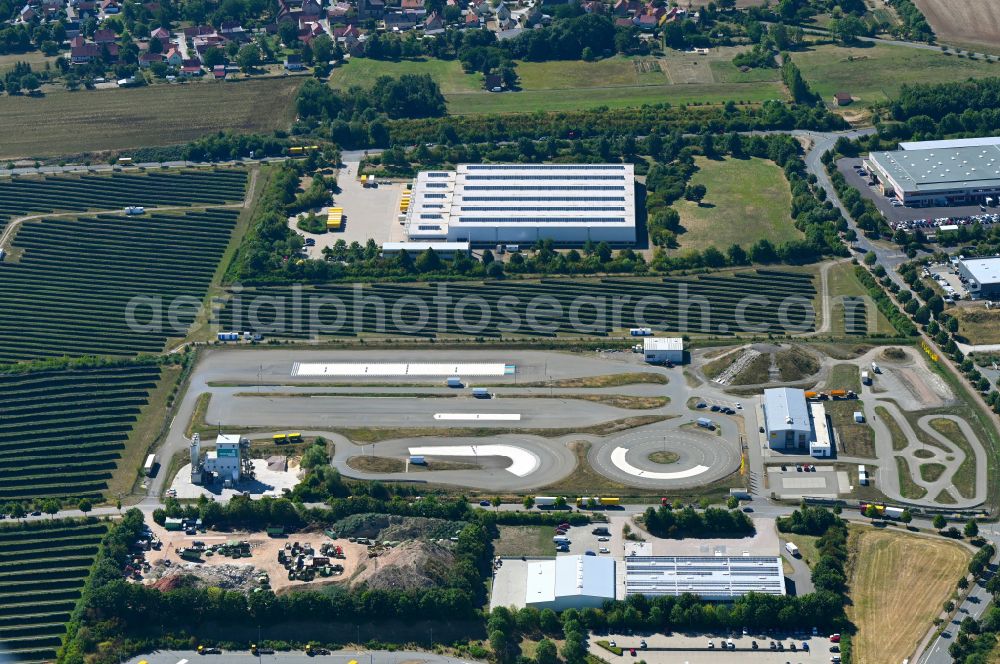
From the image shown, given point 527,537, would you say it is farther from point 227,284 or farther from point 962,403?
point 227,284

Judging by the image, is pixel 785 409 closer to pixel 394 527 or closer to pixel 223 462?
pixel 394 527

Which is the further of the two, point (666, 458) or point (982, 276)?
point (982, 276)

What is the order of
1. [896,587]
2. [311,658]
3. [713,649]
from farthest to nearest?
[896,587] → [311,658] → [713,649]

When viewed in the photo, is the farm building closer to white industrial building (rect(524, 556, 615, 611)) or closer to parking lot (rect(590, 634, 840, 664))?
parking lot (rect(590, 634, 840, 664))

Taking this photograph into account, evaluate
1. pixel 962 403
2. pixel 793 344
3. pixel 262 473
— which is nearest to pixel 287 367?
pixel 262 473

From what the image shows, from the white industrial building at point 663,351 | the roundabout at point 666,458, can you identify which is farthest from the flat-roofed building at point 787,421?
the white industrial building at point 663,351

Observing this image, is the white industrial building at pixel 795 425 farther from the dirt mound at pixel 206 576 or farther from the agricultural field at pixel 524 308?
the dirt mound at pixel 206 576

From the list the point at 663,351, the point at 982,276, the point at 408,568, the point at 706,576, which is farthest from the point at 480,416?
the point at 982,276
